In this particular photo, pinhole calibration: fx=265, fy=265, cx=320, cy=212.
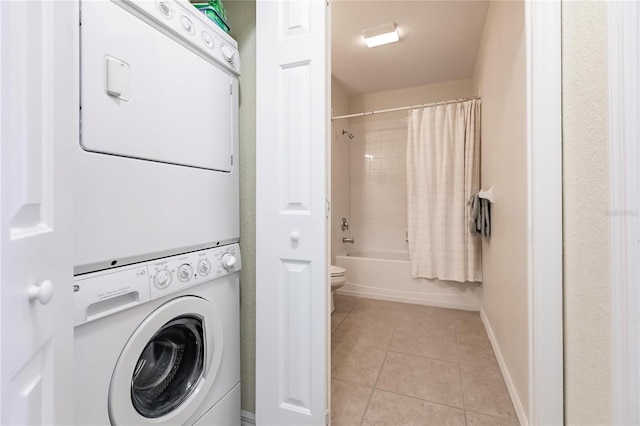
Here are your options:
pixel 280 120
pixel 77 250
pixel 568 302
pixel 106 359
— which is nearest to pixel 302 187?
pixel 280 120

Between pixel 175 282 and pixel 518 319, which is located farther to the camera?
pixel 518 319

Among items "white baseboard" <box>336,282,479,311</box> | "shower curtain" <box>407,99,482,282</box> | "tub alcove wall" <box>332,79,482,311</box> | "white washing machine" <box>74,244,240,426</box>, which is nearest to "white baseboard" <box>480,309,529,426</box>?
"white baseboard" <box>336,282,479,311</box>

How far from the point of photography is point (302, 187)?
3.72 feet

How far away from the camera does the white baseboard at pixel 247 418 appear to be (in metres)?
1.29

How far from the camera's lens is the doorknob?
1.33 ft

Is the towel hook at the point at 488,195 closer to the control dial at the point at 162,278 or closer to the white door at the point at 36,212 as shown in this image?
the control dial at the point at 162,278

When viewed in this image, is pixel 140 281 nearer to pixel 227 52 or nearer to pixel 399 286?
pixel 227 52

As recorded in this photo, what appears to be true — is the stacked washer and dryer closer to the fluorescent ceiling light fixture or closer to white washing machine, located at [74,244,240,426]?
white washing machine, located at [74,244,240,426]

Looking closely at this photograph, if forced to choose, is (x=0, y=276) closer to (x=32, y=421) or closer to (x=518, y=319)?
(x=32, y=421)

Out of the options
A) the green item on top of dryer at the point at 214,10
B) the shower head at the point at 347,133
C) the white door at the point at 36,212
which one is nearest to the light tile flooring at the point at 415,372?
the white door at the point at 36,212

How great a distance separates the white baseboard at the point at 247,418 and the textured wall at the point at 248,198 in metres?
0.02

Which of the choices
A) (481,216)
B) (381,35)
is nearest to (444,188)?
(481,216)

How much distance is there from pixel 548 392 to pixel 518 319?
0.61 meters

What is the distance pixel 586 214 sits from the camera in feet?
2.37
